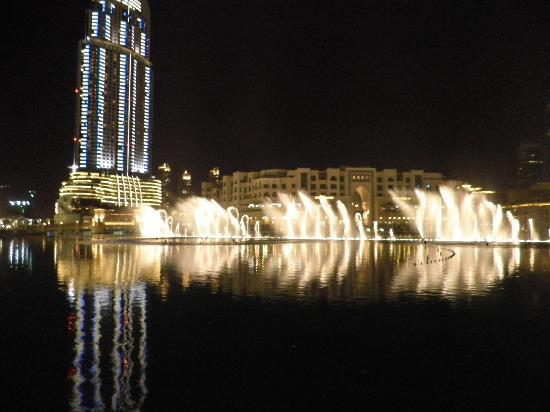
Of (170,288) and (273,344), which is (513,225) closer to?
(170,288)

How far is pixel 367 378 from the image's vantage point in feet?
25.2

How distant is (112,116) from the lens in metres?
154

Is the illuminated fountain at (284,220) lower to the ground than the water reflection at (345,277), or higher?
higher

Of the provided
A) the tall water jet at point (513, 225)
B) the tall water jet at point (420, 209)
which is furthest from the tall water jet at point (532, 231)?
the tall water jet at point (420, 209)

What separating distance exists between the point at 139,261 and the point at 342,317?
1768cm

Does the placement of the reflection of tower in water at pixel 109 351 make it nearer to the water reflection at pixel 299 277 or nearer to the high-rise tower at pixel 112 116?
the water reflection at pixel 299 277

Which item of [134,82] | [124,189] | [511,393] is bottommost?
[511,393]

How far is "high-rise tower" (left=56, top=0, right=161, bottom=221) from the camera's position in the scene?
149 m

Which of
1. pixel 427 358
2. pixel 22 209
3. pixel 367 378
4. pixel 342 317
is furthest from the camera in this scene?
pixel 22 209

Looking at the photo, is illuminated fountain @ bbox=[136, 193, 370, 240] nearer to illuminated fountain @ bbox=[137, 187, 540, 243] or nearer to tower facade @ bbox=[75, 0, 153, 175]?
illuminated fountain @ bbox=[137, 187, 540, 243]

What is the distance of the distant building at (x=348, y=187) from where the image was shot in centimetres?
11200

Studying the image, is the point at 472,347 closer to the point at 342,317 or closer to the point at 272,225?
the point at 342,317

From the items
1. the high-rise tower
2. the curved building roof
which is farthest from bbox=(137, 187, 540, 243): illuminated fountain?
the curved building roof

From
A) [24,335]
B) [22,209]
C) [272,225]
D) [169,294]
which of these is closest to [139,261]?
[169,294]
